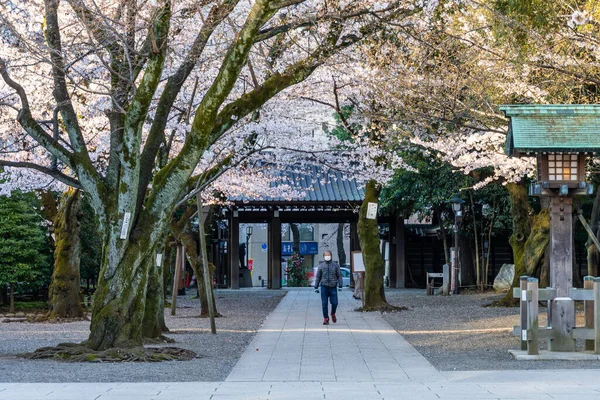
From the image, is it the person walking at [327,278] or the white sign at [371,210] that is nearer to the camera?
the person walking at [327,278]

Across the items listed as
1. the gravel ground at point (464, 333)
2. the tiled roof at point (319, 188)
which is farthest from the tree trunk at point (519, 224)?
the tiled roof at point (319, 188)

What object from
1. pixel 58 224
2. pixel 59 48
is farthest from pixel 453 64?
pixel 58 224

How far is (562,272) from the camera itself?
41.4 feet

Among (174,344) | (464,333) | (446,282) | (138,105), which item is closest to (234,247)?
(446,282)

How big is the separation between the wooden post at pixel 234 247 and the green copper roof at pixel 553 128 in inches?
889

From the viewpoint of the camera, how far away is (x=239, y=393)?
8922 millimetres

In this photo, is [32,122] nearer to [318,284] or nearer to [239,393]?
[239,393]

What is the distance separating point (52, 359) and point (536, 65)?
881 centimetres

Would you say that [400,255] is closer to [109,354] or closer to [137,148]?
[137,148]

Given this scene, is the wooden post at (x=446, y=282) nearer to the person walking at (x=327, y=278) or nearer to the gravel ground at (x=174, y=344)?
the gravel ground at (x=174, y=344)

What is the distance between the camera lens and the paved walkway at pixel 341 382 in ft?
28.5

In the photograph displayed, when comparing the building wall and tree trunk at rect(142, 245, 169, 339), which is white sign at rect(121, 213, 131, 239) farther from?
the building wall

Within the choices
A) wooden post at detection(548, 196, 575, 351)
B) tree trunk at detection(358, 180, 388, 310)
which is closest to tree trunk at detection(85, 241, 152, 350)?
wooden post at detection(548, 196, 575, 351)

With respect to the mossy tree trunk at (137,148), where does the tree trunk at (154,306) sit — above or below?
below
